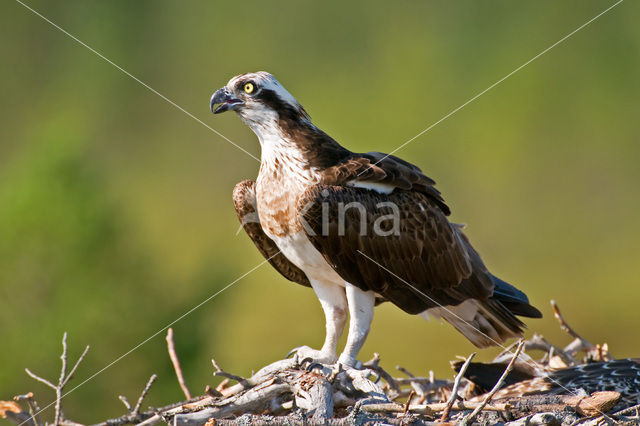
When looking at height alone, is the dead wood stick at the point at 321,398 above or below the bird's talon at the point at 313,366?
below

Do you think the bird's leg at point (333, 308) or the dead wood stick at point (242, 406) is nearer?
the dead wood stick at point (242, 406)

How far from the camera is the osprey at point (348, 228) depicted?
3746 mm

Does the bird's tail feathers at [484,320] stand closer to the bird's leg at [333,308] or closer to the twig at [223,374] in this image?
the bird's leg at [333,308]

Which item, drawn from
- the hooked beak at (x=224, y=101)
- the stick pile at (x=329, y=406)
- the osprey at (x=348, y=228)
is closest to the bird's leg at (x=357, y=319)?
the osprey at (x=348, y=228)

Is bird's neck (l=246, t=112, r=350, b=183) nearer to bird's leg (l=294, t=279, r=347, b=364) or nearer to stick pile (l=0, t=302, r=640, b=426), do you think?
bird's leg (l=294, t=279, r=347, b=364)

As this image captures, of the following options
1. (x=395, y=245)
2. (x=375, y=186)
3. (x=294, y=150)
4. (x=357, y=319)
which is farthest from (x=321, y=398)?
(x=294, y=150)

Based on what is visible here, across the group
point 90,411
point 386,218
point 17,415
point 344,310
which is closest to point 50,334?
point 90,411

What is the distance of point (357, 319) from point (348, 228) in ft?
1.48

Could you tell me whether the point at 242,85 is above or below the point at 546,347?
below

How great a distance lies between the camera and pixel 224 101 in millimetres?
3900

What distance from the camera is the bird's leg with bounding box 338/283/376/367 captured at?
3755 mm

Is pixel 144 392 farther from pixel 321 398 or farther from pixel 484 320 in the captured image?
pixel 484 320

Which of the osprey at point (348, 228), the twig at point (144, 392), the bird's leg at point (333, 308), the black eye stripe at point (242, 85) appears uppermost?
the black eye stripe at point (242, 85)

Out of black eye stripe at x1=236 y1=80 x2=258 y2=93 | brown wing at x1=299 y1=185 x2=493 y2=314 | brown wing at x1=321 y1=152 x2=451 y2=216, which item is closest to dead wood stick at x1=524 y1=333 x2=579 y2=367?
brown wing at x1=299 y1=185 x2=493 y2=314
